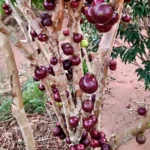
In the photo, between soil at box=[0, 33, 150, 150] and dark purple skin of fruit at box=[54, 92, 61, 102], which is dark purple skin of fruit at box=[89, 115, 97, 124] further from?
soil at box=[0, 33, 150, 150]

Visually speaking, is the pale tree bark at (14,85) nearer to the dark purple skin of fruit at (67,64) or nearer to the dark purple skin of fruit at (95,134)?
the dark purple skin of fruit at (67,64)

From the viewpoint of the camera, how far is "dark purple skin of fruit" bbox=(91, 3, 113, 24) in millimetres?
700

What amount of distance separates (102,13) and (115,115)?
2144 millimetres

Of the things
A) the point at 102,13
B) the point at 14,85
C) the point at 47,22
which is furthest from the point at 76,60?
the point at 102,13

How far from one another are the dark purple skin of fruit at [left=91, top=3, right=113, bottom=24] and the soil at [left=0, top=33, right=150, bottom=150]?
160 centimetres

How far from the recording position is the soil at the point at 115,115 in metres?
2.26

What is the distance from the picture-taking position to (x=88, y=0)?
46.8 inches

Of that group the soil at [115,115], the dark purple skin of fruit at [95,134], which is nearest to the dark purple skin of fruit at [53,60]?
the dark purple skin of fruit at [95,134]

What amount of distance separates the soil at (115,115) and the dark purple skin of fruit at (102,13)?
1.60 meters

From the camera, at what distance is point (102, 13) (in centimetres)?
69

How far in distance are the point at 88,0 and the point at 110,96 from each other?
2026 mm

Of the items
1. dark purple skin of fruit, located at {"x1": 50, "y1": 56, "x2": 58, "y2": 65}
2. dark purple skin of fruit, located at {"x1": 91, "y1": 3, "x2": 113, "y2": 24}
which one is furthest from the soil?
dark purple skin of fruit, located at {"x1": 91, "y1": 3, "x2": 113, "y2": 24}

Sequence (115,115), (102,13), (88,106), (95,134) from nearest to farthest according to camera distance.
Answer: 1. (102,13)
2. (88,106)
3. (95,134)
4. (115,115)

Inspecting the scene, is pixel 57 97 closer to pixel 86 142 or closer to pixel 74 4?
pixel 86 142
